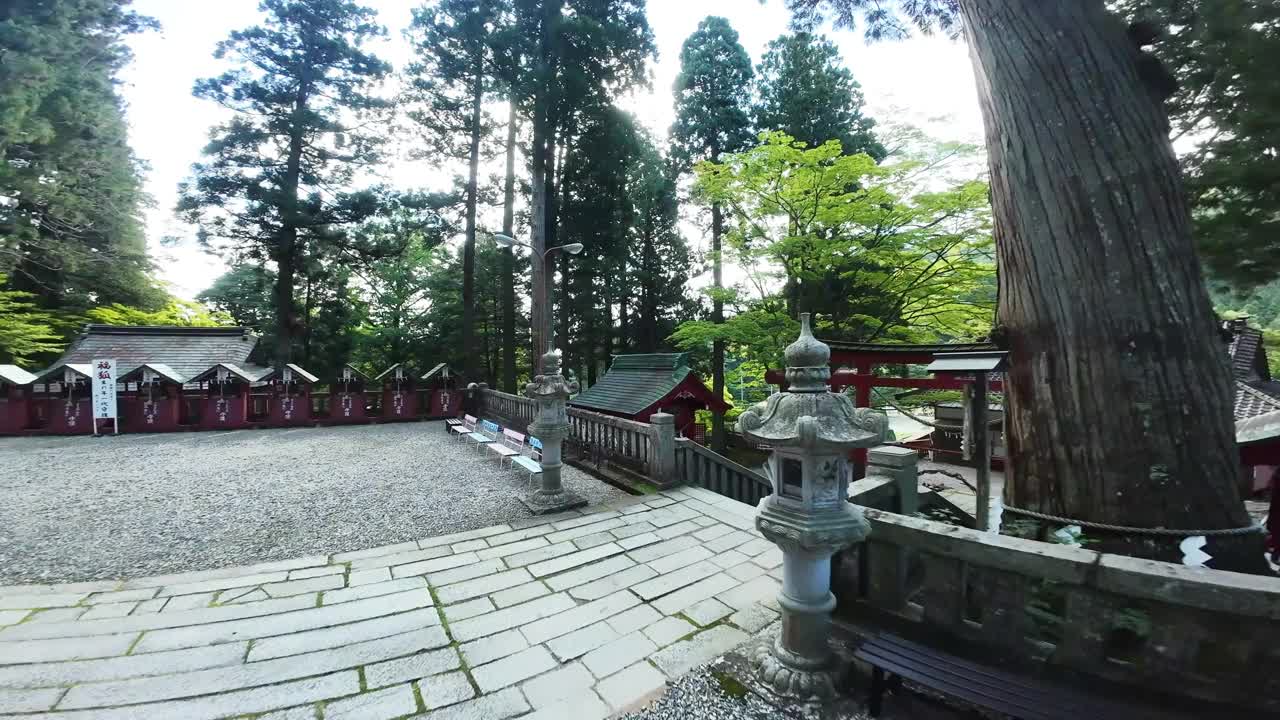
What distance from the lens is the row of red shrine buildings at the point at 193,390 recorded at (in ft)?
37.0

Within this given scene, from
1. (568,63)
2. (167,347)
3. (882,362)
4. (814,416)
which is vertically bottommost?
(814,416)

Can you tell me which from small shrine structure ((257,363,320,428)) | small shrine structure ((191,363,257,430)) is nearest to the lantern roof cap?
small shrine structure ((257,363,320,428))

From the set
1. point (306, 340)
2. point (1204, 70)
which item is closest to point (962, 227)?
point (1204, 70)

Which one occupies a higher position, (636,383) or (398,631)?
(636,383)

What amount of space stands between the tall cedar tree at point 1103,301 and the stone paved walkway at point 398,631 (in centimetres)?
235

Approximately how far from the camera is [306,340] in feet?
63.5

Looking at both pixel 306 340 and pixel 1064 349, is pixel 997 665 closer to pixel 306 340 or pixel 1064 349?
pixel 1064 349

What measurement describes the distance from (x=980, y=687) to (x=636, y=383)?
1065 cm

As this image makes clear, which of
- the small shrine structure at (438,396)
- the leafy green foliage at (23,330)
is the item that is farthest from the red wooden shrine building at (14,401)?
the small shrine structure at (438,396)

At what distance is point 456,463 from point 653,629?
6302 millimetres

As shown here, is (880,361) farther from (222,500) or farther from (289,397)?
(289,397)

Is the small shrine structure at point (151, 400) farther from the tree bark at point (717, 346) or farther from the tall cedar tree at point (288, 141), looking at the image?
the tree bark at point (717, 346)

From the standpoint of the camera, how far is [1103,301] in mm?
2977

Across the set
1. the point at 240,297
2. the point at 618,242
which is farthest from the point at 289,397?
the point at 240,297
